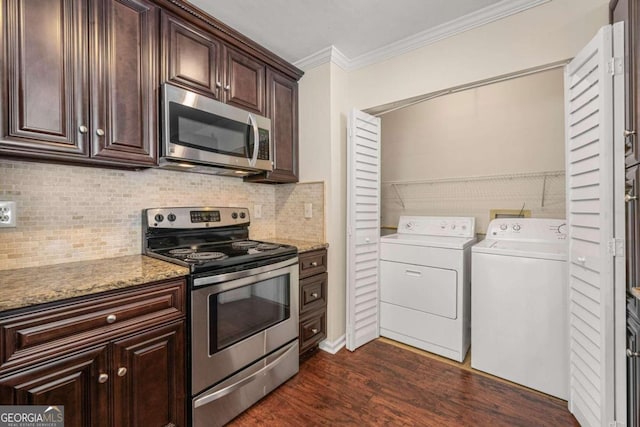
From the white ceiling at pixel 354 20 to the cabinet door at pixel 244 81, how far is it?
18cm

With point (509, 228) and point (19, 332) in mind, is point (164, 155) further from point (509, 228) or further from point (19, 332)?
point (509, 228)

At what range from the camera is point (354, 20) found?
1862 millimetres

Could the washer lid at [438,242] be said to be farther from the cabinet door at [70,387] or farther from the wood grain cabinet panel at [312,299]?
the cabinet door at [70,387]

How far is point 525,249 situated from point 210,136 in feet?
7.18

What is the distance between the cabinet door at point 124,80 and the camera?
1.36m

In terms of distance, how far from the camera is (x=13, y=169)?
1355 millimetres

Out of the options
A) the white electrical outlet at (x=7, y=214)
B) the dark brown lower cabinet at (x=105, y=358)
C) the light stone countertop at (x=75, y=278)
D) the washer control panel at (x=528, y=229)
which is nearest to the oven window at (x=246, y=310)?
the dark brown lower cabinet at (x=105, y=358)

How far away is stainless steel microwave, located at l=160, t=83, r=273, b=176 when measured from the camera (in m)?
1.58

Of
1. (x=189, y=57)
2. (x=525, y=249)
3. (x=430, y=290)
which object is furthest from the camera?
(x=430, y=290)

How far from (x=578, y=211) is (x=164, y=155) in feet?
7.23

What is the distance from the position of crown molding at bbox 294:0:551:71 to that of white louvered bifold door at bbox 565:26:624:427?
0.49 metres

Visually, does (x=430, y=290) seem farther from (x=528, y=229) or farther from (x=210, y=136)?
(x=210, y=136)

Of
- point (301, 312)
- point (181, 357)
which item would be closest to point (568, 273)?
point (301, 312)

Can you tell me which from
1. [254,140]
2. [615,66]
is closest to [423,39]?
[615,66]
